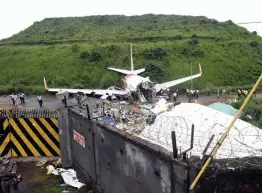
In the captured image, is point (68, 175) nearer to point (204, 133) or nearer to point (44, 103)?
point (204, 133)

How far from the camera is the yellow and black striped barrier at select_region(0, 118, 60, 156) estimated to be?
12.7 m

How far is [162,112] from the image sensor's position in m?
9.32

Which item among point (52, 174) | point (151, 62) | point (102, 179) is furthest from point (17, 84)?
point (102, 179)

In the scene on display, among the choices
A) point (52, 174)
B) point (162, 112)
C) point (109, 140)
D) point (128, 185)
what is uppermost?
point (162, 112)

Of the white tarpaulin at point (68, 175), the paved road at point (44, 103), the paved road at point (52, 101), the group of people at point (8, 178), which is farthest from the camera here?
the paved road at point (52, 101)

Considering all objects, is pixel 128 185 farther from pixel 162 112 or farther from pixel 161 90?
pixel 161 90

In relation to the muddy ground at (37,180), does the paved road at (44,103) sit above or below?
below

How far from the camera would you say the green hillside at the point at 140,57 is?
41438mm

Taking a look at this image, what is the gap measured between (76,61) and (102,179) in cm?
3773

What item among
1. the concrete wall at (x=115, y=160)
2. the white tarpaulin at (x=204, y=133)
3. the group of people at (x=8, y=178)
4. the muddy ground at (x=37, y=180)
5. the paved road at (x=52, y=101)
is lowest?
the paved road at (x=52, y=101)

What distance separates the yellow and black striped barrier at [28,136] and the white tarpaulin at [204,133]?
5.67 m

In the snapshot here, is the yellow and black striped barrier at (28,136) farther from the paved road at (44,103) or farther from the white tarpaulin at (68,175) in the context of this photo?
the paved road at (44,103)

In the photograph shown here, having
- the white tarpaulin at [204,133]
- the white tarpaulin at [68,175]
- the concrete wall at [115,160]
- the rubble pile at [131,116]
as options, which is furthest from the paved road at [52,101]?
the white tarpaulin at [204,133]

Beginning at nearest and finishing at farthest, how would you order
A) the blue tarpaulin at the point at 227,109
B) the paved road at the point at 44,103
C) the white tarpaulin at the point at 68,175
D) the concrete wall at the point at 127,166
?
the concrete wall at the point at 127,166
the white tarpaulin at the point at 68,175
the blue tarpaulin at the point at 227,109
the paved road at the point at 44,103
